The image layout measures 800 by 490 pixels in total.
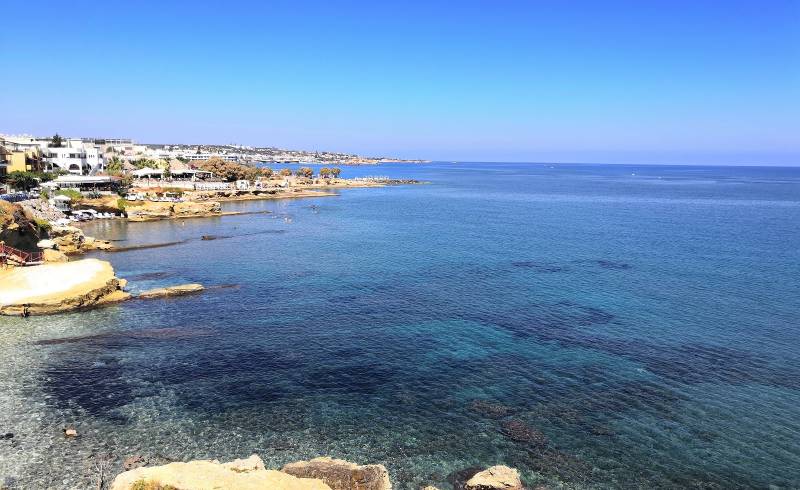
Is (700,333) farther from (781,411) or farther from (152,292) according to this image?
(152,292)

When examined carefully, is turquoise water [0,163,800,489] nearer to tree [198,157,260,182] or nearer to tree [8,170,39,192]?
tree [8,170,39,192]

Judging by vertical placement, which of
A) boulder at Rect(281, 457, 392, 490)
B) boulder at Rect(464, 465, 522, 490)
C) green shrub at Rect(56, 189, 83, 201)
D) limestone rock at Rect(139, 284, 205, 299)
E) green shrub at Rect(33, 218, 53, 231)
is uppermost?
green shrub at Rect(56, 189, 83, 201)

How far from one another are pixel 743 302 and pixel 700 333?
35.1ft

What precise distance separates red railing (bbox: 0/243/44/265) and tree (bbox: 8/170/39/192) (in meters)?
43.7

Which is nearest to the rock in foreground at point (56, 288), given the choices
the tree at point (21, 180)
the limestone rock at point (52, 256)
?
the limestone rock at point (52, 256)

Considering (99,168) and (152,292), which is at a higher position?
(99,168)

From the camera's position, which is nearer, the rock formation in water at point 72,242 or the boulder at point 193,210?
the rock formation in water at point 72,242

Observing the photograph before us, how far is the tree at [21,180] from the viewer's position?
85681 mm

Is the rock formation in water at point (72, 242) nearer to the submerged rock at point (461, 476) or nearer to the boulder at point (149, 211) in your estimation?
the boulder at point (149, 211)

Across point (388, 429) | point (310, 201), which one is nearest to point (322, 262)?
point (388, 429)

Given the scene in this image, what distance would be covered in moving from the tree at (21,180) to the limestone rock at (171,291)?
58917 mm

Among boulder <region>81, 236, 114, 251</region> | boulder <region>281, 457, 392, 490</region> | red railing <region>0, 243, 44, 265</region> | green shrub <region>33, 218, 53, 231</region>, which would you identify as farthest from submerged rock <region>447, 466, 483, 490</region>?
green shrub <region>33, 218, 53, 231</region>

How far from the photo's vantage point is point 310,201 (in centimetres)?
14175

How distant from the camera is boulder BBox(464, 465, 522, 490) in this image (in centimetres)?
1969
